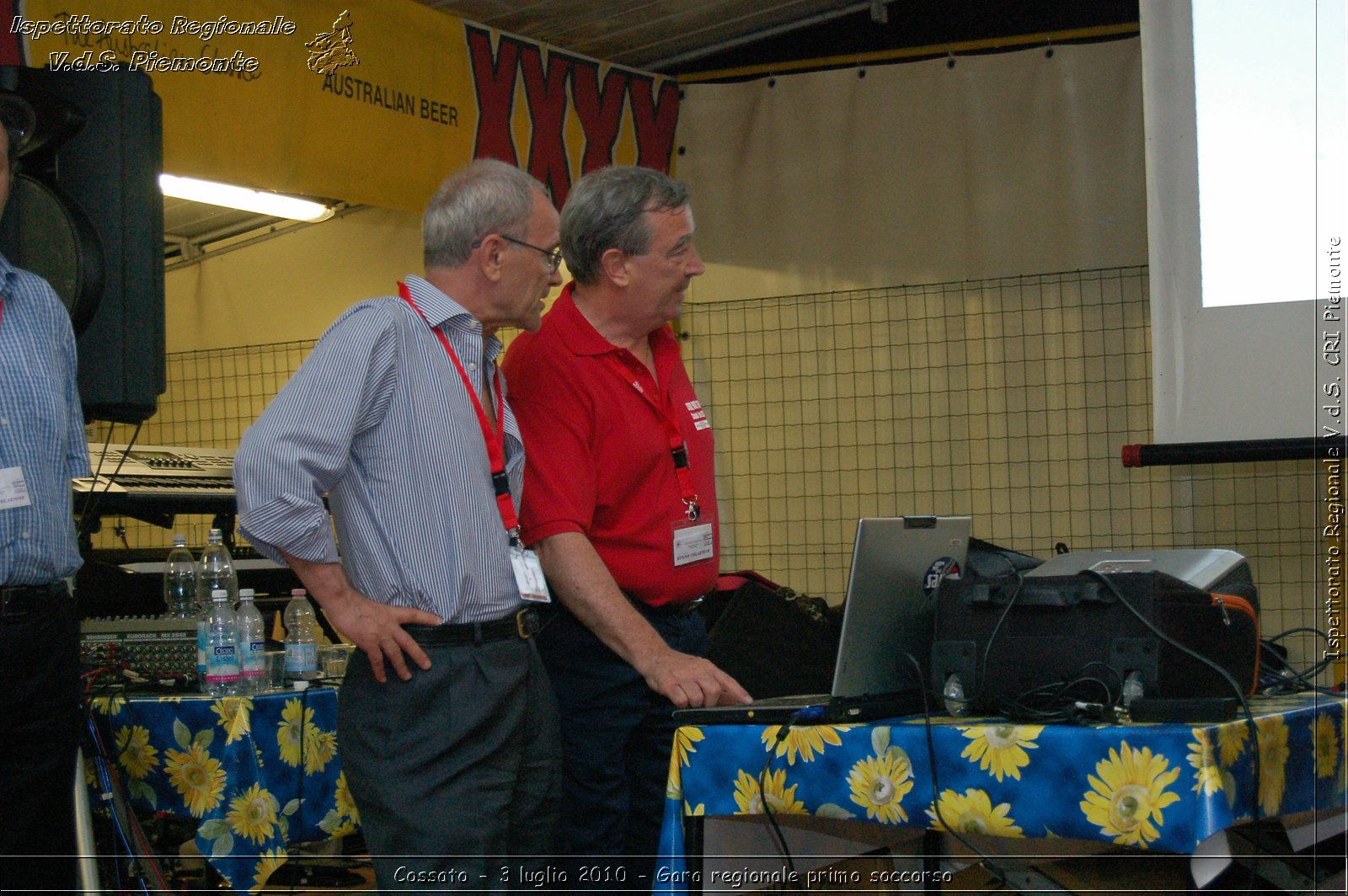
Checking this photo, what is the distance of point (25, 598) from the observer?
6.23ft

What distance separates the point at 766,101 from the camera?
5492 mm

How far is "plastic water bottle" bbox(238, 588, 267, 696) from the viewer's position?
2.43 m

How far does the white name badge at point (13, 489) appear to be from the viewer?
1.87 metres

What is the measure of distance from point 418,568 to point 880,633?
0.66 meters

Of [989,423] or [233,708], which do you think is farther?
[989,423]

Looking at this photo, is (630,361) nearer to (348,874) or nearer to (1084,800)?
(1084,800)

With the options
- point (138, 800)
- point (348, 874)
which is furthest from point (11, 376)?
point (348, 874)

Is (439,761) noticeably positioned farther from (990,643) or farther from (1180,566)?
(1180,566)

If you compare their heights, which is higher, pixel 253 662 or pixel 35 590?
pixel 35 590

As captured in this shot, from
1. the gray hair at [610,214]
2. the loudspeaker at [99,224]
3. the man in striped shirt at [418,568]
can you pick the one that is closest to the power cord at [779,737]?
the man in striped shirt at [418,568]

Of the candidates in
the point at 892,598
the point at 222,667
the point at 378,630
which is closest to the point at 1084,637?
the point at 892,598

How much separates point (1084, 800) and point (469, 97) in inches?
151

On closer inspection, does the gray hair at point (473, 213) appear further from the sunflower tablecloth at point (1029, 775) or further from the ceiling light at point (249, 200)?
the ceiling light at point (249, 200)

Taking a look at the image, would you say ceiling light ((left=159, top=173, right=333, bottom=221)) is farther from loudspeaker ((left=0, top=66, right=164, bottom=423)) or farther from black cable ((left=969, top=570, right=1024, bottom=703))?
black cable ((left=969, top=570, right=1024, bottom=703))
